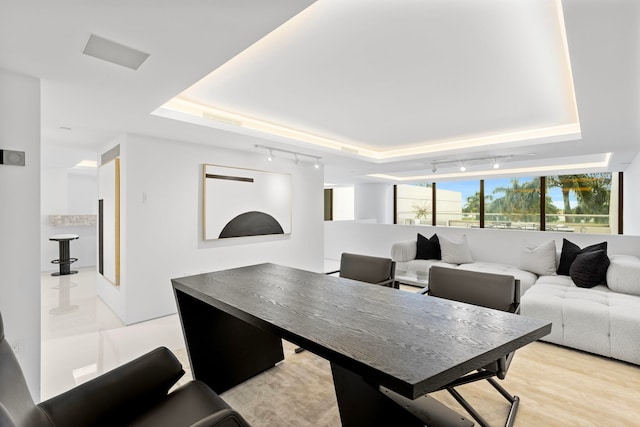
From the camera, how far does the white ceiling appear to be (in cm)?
152

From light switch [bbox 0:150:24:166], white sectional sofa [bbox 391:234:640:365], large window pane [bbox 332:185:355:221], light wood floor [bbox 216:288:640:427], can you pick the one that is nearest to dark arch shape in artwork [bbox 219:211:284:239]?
light wood floor [bbox 216:288:640:427]

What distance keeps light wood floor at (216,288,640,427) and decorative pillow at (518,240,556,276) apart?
4.87 feet

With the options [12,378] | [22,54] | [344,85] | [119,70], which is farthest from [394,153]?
[12,378]

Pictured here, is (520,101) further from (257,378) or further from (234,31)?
(257,378)

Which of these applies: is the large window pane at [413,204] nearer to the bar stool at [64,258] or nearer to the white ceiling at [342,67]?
the white ceiling at [342,67]

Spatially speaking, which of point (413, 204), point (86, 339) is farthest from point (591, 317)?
point (413, 204)

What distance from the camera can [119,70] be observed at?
2.02 metres

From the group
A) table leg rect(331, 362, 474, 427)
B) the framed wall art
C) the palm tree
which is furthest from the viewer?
the palm tree

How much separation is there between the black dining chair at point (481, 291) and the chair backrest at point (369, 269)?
17.3 inches

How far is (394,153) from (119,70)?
428 cm

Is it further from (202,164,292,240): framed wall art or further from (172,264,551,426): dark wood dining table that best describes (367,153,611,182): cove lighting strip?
(172,264,551,426): dark wood dining table

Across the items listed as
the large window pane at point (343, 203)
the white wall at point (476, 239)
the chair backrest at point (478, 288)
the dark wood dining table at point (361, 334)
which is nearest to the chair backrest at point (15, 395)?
the dark wood dining table at point (361, 334)

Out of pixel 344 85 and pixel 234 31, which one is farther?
pixel 344 85

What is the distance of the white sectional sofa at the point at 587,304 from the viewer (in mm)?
2748
